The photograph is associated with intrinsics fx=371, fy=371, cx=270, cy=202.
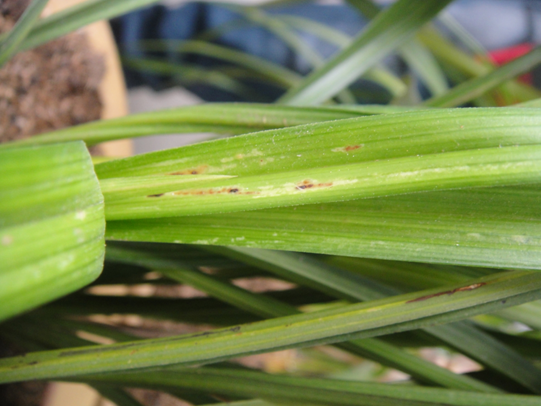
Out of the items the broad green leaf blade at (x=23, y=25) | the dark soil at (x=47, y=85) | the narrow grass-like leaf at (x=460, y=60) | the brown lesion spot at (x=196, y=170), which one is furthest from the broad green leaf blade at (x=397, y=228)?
the narrow grass-like leaf at (x=460, y=60)

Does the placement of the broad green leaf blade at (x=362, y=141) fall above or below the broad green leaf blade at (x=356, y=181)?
above

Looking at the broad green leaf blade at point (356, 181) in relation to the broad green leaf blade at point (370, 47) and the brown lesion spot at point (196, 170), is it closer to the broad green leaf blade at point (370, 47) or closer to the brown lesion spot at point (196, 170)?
the brown lesion spot at point (196, 170)

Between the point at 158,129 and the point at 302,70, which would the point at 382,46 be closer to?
the point at 158,129

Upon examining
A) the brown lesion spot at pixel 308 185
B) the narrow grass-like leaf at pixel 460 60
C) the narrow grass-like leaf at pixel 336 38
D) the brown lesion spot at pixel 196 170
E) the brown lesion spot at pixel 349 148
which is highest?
the narrow grass-like leaf at pixel 336 38

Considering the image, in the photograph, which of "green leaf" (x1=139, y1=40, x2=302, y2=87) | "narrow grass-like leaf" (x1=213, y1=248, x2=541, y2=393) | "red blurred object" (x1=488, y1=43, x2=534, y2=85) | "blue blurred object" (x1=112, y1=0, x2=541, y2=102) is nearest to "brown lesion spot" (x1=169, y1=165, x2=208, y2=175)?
"narrow grass-like leaf" (x1=213, y1=248, x2=541, y2=393)

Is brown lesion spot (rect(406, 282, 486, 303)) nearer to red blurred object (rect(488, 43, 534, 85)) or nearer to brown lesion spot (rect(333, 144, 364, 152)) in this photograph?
brown lesion spot (rect(333, 144, 364, 152))
